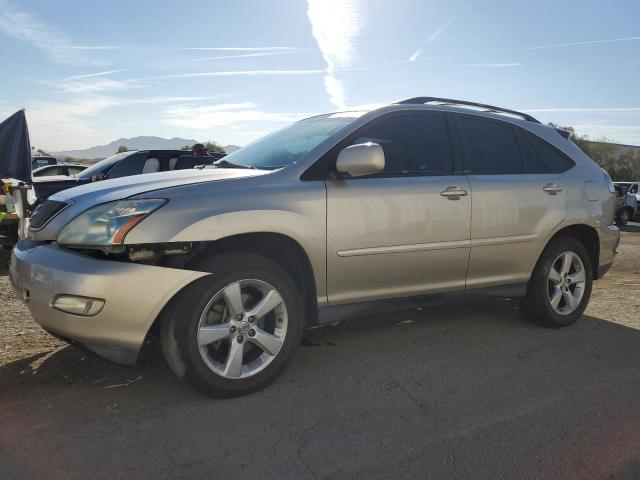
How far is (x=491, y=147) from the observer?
4.39 meters

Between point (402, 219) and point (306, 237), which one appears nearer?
point (306, 237)

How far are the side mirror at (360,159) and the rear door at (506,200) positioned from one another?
1.09 meters

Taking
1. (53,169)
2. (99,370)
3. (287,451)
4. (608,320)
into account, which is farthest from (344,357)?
(53,169)

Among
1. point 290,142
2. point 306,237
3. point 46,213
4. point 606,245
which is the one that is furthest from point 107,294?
point 606,245

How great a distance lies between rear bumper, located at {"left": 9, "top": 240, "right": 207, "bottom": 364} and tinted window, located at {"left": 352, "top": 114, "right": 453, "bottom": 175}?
5.43ft

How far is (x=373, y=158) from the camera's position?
10.8 ft

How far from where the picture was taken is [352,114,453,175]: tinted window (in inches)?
151

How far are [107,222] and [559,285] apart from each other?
3734mm

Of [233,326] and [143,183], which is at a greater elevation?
[143,183]

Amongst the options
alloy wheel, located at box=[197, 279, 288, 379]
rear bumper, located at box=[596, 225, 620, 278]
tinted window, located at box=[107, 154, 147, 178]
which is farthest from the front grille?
tinted window, located at box=[107, 154, 147, 178]

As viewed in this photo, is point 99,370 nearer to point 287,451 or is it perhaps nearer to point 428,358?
point 287,451

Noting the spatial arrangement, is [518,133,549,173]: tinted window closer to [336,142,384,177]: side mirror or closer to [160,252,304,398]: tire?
[336,142,384,177]: side mirror

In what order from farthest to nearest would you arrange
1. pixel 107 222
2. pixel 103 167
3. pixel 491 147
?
1. pixel 103 167
2. pixel 491 147
3. pixel 107 222

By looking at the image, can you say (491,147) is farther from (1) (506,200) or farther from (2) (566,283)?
(2) (566,283)
